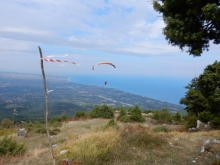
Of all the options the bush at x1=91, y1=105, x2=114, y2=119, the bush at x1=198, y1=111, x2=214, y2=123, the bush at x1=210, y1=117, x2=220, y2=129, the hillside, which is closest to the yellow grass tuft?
the bush at x1=210, y1=117, x2=220, y2=129

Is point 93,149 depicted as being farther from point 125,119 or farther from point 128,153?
point 125,119

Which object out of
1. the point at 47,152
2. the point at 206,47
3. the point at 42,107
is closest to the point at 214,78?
the point at 206,47

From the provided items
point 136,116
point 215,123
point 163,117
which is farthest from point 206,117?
point 136,116

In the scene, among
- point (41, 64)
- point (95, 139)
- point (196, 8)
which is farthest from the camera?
point (95, 139)

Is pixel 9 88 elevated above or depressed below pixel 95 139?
below

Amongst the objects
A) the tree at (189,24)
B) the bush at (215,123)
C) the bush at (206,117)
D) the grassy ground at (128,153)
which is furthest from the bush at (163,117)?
the tree at (189,24)

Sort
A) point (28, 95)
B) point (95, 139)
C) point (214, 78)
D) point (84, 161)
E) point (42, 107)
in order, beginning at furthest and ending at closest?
point (28, 95) → point (42, 107) → point (214, 78) → point (95, 139) → point (84, 161)

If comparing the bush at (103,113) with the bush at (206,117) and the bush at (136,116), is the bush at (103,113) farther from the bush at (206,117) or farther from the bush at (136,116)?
the bush at (206,117)

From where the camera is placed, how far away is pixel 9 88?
52781 millimetres

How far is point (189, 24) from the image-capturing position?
14.2 ft

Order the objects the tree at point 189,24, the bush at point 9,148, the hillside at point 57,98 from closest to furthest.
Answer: the tree at point 189,24
the bush at point 9,148
the hillside at point 57,98

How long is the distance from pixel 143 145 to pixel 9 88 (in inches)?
2161

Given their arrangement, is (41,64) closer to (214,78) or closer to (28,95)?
(214,78)

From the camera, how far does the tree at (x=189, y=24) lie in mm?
4234
